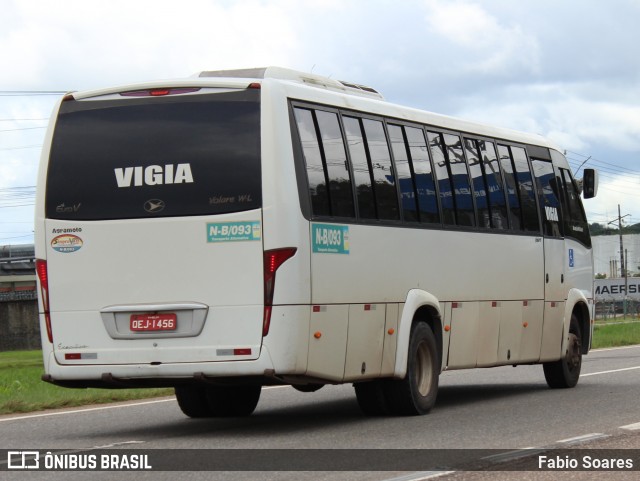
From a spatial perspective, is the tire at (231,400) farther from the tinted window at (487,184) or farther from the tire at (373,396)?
the tinted window at (487,184)

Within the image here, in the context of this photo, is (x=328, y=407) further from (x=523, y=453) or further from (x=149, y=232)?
(x=523, y=453)

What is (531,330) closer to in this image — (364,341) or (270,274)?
(364,341)

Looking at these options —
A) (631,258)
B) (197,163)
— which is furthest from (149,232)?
(631,258)

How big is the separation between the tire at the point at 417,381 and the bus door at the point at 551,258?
3529mm

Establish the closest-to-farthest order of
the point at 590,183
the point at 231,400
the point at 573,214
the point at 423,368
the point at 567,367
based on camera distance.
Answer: the point at 423,368 → the point at 231,400 → the point at 567,367 → the point at 573,214 → the point at 590,183

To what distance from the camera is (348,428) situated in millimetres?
12648

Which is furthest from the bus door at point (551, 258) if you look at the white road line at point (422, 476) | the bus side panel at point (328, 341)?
the white road line at point (422, 476)

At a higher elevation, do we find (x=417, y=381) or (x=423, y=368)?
(x=423, y=368)

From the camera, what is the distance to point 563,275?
725 inches

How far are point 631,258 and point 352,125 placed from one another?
137429 millimetres

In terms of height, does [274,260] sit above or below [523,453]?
above

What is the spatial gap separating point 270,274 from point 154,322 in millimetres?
1165

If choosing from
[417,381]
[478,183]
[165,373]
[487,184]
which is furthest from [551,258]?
[165,373]

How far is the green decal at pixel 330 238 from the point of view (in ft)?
40.0
